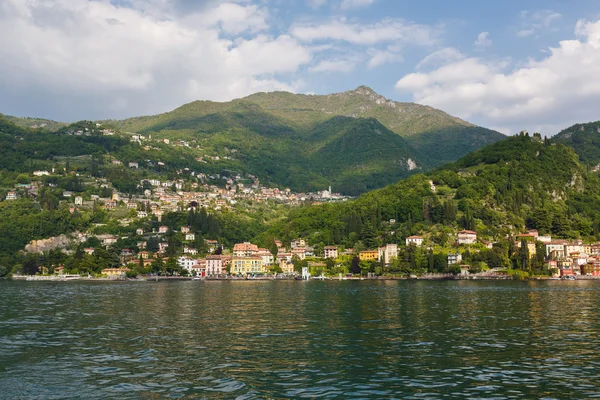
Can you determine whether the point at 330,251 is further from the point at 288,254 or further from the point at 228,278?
the point at 228,278

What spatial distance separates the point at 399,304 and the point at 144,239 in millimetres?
146402

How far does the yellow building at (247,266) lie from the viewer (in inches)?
6403

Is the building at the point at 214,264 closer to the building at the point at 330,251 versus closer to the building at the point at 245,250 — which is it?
the building at the point at 245,250

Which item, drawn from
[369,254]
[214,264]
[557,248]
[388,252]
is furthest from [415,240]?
[214,264]

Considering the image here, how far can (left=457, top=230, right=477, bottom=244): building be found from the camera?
148625mm

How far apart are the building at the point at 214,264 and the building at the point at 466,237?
70203mm

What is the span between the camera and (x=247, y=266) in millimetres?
164125

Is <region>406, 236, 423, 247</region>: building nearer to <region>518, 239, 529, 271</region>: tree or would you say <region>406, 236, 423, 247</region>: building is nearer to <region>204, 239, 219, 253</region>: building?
<region>518, 239, 529, 271</region>: tree

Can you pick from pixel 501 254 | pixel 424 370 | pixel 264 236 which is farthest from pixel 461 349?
pixel 264 236

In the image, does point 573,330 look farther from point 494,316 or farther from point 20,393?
point 20,393

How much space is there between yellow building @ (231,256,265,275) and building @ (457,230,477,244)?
184ft

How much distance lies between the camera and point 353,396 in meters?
20.1

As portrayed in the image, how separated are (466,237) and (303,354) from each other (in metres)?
129

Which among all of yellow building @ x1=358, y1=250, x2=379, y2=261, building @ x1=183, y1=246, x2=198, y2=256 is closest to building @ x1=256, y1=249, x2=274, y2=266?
building @ x1=183, y1=246, x2=198, y2=256
